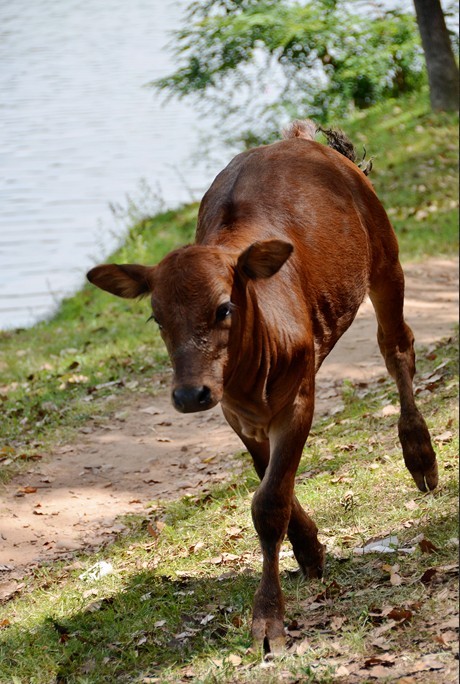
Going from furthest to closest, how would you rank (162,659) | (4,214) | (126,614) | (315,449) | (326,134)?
(4,214), (315,449), (326,134), (126,614), (162,659)

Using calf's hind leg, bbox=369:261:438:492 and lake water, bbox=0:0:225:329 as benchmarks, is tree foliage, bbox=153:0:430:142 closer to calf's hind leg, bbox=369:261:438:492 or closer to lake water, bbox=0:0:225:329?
lake water, bbox=0:0:225:329

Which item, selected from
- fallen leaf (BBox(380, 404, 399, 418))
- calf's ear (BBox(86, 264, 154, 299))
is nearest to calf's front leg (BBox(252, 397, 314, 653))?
calf's ear (BBox(86, 264, 154, 299))

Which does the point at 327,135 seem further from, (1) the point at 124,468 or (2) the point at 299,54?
(2) the point at 299,54

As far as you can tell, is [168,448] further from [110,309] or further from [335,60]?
[335,60]

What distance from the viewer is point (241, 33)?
17.4 metres

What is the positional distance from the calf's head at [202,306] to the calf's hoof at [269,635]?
1.15 m

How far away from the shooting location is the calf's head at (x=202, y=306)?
14.4 ft

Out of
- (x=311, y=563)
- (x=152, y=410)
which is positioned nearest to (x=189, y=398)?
(x=311, y=563)

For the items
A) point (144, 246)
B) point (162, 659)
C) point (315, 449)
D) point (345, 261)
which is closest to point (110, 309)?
point (144, 246)

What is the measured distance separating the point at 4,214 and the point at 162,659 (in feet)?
50.6

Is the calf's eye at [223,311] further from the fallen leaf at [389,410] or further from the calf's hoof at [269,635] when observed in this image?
the fallen leaf at [389,410]

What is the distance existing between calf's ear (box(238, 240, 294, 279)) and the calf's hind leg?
1.90m

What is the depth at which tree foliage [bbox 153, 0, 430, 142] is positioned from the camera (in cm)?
1777

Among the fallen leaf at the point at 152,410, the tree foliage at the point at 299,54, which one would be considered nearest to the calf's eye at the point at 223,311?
the fallen leaf at the point at 152,410
